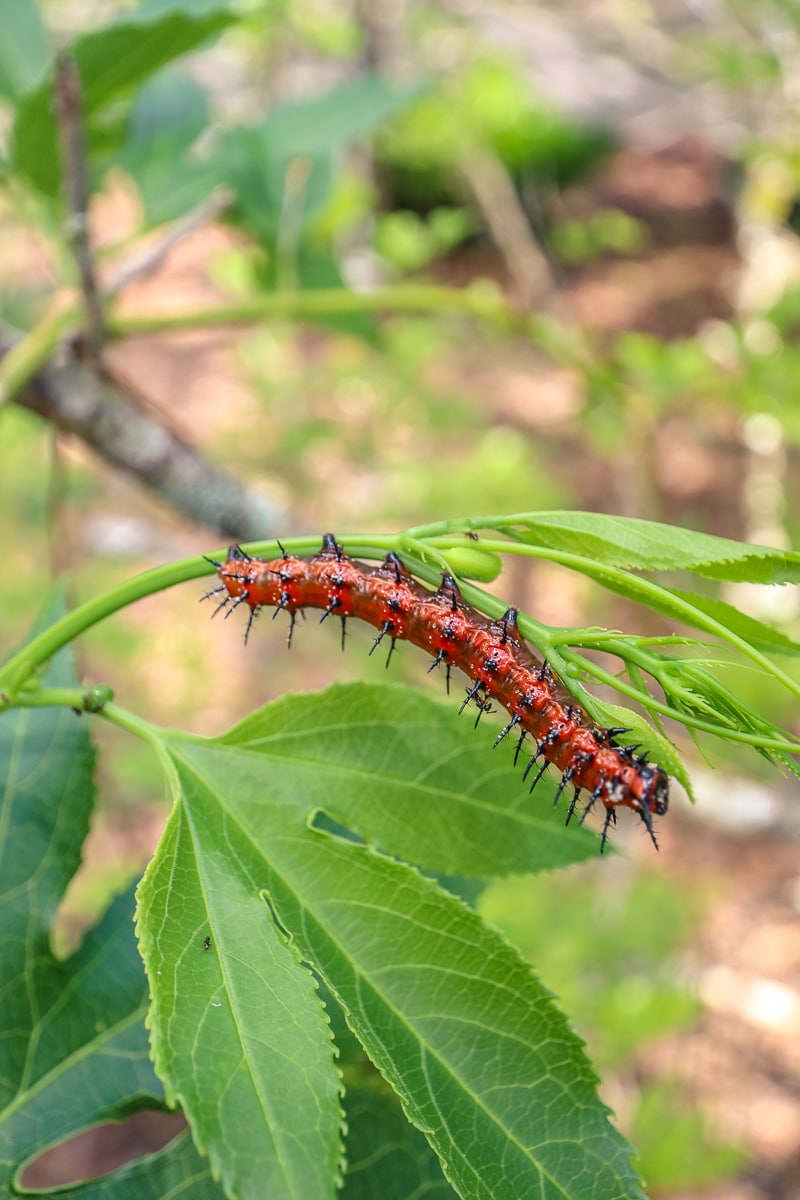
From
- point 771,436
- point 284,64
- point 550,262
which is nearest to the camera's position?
point 771,436

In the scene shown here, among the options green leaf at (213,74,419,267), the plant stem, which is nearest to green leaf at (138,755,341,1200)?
the plant stem

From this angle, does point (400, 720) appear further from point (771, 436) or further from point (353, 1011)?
point (771, 436)

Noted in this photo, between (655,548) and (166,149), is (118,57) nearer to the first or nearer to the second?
(166,149)

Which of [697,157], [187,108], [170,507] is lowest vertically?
[170,507]

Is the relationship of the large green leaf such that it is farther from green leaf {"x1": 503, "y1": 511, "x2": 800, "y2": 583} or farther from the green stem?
the green stem

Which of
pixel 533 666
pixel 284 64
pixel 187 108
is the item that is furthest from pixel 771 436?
pixel 284 64

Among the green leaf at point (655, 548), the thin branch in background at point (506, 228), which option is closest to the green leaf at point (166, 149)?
the green leaf at point (655, 548)

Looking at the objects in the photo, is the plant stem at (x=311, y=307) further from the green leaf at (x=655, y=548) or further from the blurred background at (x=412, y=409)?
the green leaf at (x=655, y=548)
